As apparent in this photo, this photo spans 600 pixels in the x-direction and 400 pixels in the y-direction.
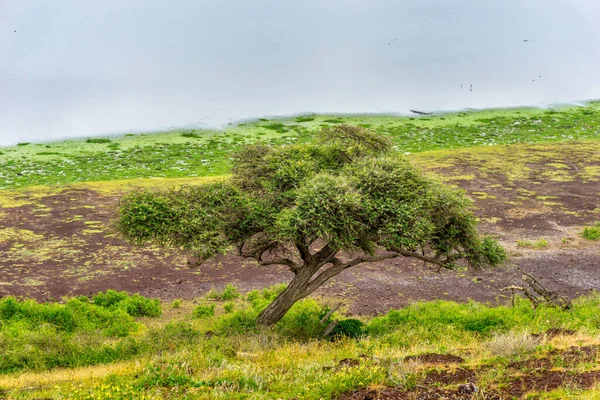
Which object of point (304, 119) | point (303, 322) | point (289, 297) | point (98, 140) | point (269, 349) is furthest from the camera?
point (304, 119)

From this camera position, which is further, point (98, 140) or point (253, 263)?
point (98, 140)

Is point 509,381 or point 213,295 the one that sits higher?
point 509,381

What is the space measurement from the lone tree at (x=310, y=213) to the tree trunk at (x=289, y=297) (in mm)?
27

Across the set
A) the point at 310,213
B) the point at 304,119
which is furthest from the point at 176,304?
the point at 304,119

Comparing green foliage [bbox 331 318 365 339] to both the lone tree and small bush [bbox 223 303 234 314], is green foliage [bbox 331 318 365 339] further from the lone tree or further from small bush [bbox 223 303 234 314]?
small bush [bbox 223 303 234 314]

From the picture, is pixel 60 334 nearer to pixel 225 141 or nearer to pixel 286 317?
pixel 286 317

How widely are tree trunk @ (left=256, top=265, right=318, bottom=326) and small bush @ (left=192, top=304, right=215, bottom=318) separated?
8.85 ft

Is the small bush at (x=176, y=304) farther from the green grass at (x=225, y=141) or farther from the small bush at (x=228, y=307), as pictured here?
the green grass at (x=225, y=141)

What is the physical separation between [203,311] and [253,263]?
19.0 feet

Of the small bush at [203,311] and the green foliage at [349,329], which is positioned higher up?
the green foliage at [349,329]

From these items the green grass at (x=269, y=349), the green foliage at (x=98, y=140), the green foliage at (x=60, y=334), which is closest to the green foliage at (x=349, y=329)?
the green grass at (x=269, y=349)

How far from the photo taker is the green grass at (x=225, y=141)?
42719 millimetres

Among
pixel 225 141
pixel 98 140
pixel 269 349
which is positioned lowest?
pixel 269 349

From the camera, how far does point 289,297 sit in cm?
1483
